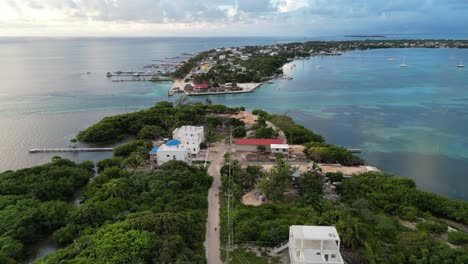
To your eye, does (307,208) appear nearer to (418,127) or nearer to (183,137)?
(183,137)

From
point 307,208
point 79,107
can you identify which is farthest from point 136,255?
point 79,107

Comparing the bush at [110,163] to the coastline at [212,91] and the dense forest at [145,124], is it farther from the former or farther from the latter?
the coastline at [212,91]

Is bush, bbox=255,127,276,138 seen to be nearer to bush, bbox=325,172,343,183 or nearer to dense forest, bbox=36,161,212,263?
dense forest, bbox=36,161,212,263

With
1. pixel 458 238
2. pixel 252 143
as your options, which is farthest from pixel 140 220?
pixel 458 238

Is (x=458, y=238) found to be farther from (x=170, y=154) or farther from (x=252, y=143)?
(x=170, y=154)

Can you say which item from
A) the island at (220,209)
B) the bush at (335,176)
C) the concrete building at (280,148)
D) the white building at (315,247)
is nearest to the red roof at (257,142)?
the island at (220,209)
